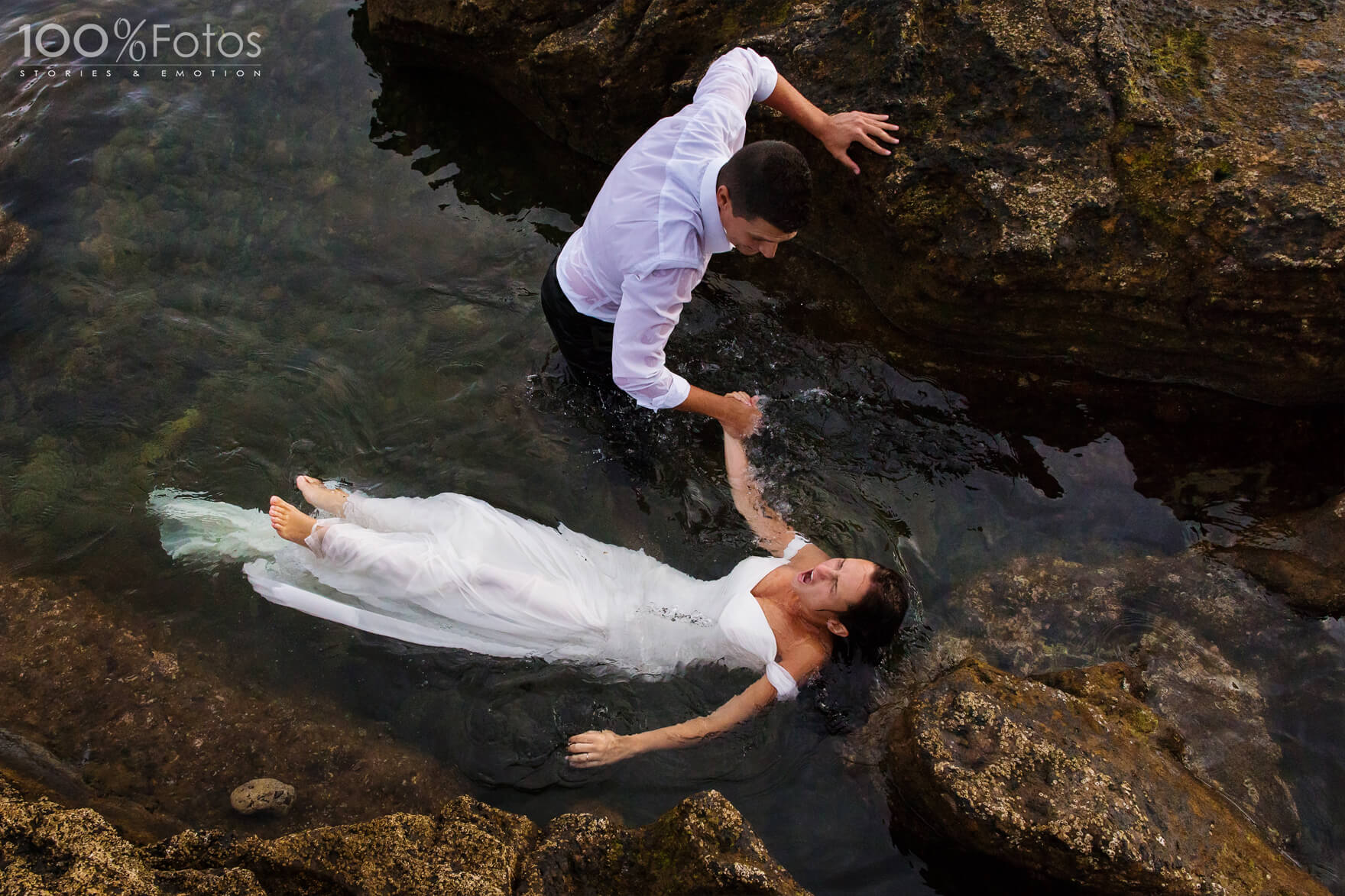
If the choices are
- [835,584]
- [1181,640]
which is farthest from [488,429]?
[1181,640]

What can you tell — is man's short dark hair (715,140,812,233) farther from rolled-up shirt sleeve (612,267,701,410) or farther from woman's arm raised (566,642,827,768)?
woman's arm raised (566,642,827,768)

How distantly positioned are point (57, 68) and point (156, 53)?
71cm

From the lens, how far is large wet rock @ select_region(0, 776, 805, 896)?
2.81 meters

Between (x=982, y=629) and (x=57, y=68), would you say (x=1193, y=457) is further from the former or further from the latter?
(x=57, y=68)

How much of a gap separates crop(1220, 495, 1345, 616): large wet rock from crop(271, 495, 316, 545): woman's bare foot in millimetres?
4813

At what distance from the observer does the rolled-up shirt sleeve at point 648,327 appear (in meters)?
3.49

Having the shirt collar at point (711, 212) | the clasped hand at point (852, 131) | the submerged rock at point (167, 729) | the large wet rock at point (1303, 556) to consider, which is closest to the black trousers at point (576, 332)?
the shirt collar at point (711, 212)

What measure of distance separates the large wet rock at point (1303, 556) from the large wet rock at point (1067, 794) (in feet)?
3.83

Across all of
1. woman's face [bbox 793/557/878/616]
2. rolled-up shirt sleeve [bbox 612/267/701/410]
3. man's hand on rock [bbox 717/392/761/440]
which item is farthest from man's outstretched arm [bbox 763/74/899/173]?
woman's face [bbox 793/557/878/616]

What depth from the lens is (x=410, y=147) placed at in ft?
20.4

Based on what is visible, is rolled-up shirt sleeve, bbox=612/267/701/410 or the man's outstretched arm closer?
rolled-up shirt sleeve, bbox=612/267/701/410

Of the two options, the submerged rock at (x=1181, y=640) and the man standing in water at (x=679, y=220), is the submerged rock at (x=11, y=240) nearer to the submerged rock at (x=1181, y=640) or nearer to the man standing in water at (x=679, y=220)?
the man standing in water at (x=679, y=220)

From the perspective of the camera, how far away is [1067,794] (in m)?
3.18

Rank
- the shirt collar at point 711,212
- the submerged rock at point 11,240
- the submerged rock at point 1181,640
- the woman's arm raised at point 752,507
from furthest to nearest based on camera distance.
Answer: the submerged rock at point 11,240
the woman's arm raised at point 752,507
the submerged rock at point 1181,640
the shirt collar at point 711,212
